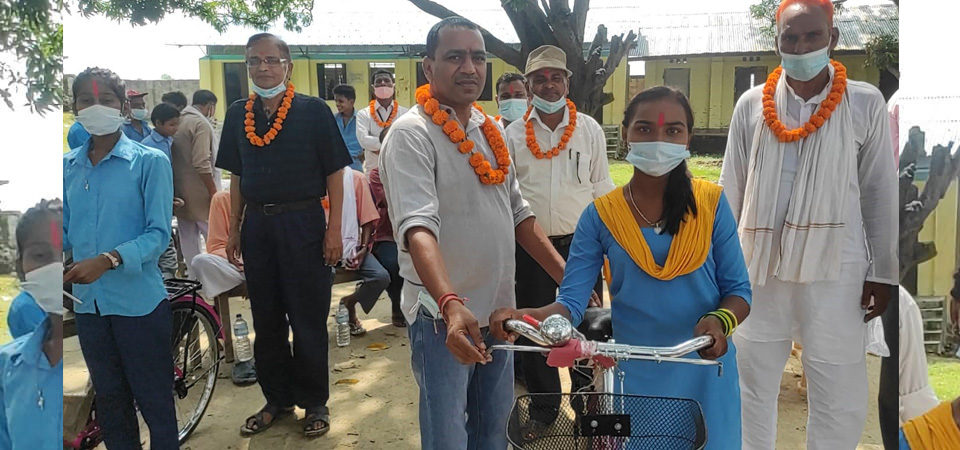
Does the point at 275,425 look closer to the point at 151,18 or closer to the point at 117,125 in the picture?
the point at 117,125

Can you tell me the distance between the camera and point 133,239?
8.27ft

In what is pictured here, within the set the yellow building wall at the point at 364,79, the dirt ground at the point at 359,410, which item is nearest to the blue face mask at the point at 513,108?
the yellow building wall at the point at 364,79

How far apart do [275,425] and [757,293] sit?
2411 mm

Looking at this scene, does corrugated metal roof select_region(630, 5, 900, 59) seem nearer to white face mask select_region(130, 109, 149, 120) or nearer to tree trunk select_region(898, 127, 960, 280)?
tree trunk select_region(898, 127, 960, 280)

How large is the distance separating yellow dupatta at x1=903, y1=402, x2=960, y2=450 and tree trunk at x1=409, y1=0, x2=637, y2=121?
1.93m

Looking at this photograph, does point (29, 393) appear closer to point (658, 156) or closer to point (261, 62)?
point (261, 62)

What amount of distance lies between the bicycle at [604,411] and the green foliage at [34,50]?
4.77ft

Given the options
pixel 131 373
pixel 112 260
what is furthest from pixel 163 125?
pixel 131 373

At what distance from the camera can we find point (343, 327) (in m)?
4.46

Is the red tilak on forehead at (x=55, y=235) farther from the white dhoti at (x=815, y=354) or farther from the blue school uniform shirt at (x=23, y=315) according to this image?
the white dhoti at (x=815, y=354)

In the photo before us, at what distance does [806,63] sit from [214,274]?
9.89 feet

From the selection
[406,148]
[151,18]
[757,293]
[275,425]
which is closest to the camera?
[406,148]

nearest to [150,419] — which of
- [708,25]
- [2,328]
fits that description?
[2,328]

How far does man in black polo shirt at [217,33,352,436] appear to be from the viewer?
314 cm
